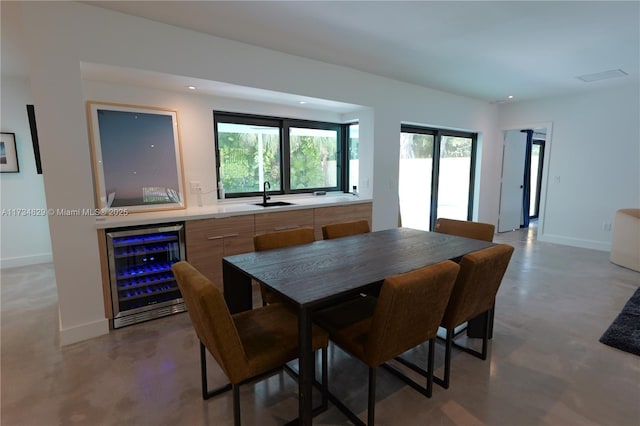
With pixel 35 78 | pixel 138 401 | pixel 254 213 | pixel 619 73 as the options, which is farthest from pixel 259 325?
pixel 619 73

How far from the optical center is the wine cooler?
2.62m

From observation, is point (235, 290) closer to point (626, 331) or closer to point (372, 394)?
point (372, 394)

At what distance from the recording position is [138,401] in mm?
1838

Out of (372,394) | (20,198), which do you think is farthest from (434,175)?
(20,198)

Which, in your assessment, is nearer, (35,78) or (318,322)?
(318,322)

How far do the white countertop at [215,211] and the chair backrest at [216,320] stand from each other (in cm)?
144

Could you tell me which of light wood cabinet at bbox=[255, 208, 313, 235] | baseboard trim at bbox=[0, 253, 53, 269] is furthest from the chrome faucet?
baseboard trim at bbox=[0, 253, 53, 269]

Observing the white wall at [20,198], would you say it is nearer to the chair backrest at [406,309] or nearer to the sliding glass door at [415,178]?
the chair backrest at [406,309]

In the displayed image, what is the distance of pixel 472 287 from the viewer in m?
1.85

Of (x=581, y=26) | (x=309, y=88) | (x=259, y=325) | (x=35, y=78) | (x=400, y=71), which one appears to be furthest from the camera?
(x=400, y=71)

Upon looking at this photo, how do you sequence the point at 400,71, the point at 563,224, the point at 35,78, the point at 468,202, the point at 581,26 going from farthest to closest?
the point at 468,202, the point at 563,224, the point at 400,71, the point at 581,26, the point at 35,78

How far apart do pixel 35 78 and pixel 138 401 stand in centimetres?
228

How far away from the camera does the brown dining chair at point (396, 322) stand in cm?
140

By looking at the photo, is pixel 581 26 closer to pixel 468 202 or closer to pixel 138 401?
pixel 468 202
